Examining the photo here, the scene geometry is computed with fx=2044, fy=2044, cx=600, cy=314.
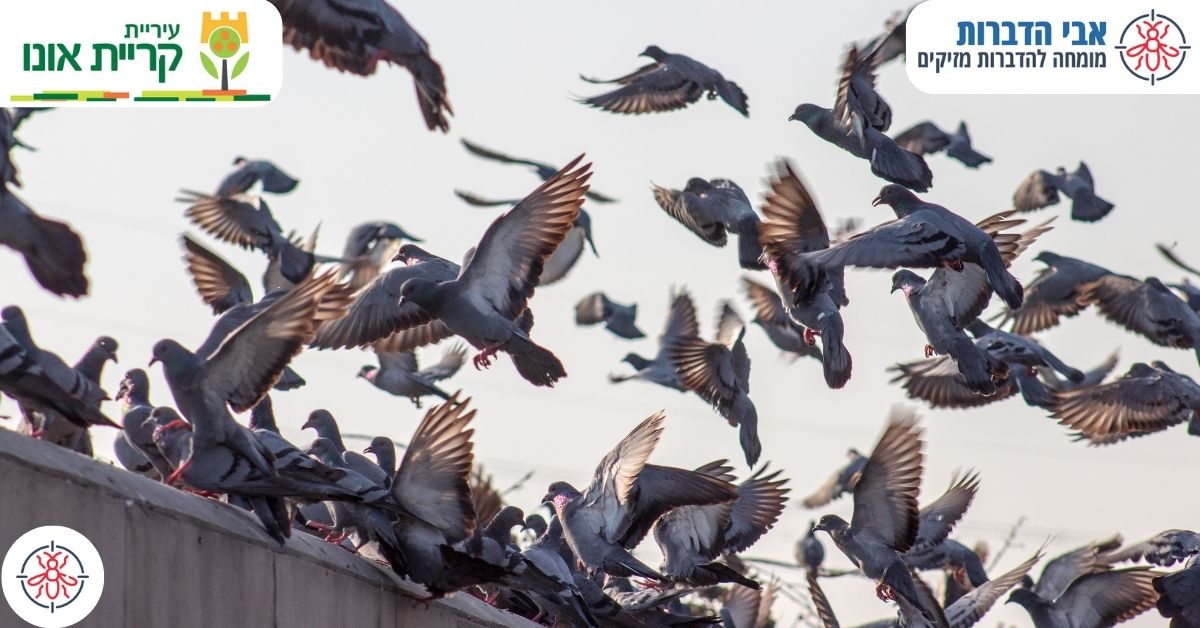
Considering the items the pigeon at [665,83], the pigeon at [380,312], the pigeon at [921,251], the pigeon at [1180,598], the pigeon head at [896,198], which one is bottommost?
the pigeon at [1180,598]

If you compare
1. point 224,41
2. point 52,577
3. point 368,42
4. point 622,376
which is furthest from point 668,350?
point 52,577

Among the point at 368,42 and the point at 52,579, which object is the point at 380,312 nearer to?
the point at 368,42

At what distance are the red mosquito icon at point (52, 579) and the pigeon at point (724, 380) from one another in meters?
10.2

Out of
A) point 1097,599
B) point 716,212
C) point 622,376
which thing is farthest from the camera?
point 622,376

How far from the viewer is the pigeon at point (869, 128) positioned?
14.9m

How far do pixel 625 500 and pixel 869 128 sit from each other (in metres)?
3.36

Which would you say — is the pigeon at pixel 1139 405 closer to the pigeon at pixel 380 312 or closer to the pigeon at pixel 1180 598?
the pigeon at pixel 1180 598

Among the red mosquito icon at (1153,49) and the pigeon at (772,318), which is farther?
the pigeon at (772,318)

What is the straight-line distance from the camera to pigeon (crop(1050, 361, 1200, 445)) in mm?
18594

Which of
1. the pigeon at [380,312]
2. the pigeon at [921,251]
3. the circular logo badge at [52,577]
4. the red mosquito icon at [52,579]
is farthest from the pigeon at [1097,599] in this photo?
the red mosquito icon at [52,579]

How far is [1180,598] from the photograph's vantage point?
1711 cm

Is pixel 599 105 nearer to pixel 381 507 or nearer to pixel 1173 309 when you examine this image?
pixel 1173 309

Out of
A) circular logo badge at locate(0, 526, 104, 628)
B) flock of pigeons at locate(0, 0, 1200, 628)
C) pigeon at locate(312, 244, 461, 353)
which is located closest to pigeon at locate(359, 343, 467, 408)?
flock of pigeons at locate(0, 0, 1200, 628)

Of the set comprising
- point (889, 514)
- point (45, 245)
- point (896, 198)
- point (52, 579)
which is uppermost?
point (896, 198)
